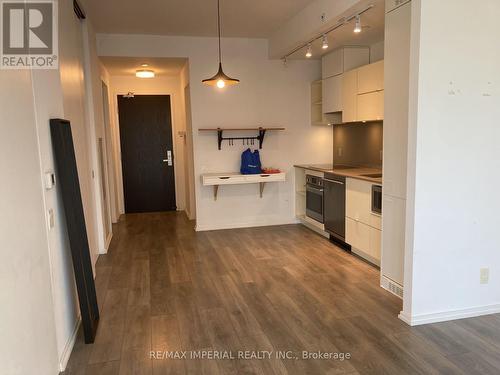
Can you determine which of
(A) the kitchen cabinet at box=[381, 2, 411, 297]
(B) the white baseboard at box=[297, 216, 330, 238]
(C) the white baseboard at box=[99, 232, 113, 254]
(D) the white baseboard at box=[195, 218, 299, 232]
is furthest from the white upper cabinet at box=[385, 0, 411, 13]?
(C) the white baseboard at box=[99, 232, 113, 254]

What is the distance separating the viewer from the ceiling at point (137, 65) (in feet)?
18.8

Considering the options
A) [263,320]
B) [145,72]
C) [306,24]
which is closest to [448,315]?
[263,320]

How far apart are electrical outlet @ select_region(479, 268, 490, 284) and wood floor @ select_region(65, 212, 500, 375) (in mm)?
285

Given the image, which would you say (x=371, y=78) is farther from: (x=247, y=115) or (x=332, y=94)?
(x=247, y=115)

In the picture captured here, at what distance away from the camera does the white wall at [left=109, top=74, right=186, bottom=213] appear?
7.18m

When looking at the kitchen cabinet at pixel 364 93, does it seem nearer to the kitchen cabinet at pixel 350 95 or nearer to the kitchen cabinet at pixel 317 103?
the kitchen cabinet at pixel 350 95

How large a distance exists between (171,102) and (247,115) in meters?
2.13

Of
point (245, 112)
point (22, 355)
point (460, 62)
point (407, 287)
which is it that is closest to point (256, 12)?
point (245, 112)

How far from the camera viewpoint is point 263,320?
3.05 metres

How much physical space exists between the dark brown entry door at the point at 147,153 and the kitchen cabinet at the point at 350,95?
3.58m

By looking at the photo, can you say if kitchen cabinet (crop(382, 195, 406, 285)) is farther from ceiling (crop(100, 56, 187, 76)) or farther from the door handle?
the door handle

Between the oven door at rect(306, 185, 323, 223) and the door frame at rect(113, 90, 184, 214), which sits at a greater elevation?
the door frame at rect(113, 90, 184, 214)

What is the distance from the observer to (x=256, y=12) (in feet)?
15.2

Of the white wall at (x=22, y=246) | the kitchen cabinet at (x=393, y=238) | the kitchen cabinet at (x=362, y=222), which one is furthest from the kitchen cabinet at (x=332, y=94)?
the white wall at (x=22, y=246)
